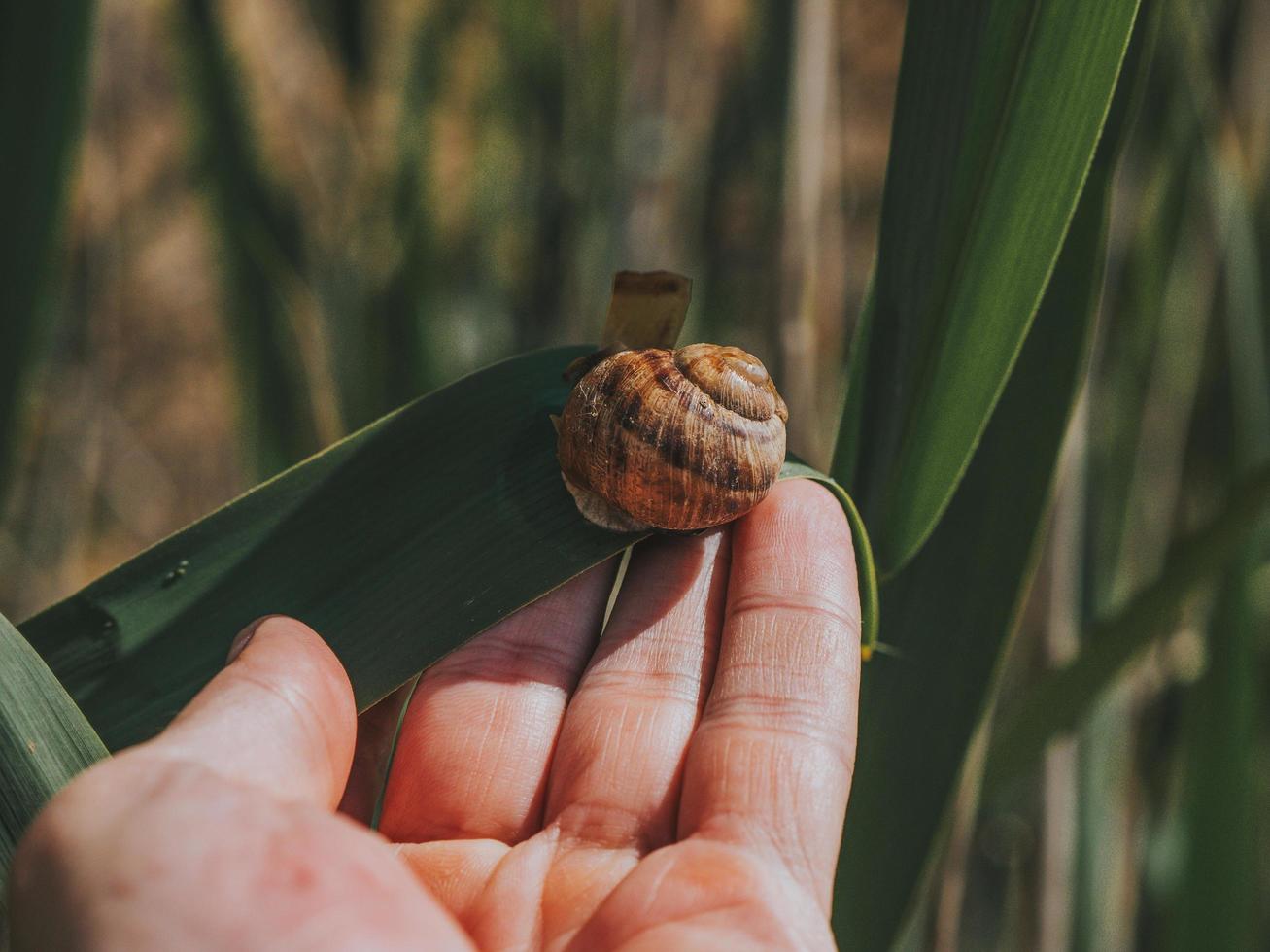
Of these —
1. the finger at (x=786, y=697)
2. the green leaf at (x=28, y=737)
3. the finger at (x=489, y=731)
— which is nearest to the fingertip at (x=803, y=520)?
the finger at (x=786, y=697)

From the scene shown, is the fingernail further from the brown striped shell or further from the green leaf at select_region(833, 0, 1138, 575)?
the green leaf at select_region(833, 0, 1138, 575)

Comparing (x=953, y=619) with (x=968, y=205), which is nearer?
(x=968, y=205)

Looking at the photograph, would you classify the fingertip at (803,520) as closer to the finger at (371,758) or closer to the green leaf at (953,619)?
the green leaf at (953,619)

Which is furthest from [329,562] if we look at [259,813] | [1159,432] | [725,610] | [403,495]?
[1159,432]

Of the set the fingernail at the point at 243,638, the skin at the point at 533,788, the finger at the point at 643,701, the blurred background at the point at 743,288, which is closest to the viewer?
the skin at the point at 533,788

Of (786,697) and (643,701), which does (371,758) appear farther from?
(786,697)

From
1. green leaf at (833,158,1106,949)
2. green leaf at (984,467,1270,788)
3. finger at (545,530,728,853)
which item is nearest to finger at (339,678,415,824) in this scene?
finger at (545,530,728,853)

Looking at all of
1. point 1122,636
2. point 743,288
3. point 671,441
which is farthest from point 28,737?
point 743,288
